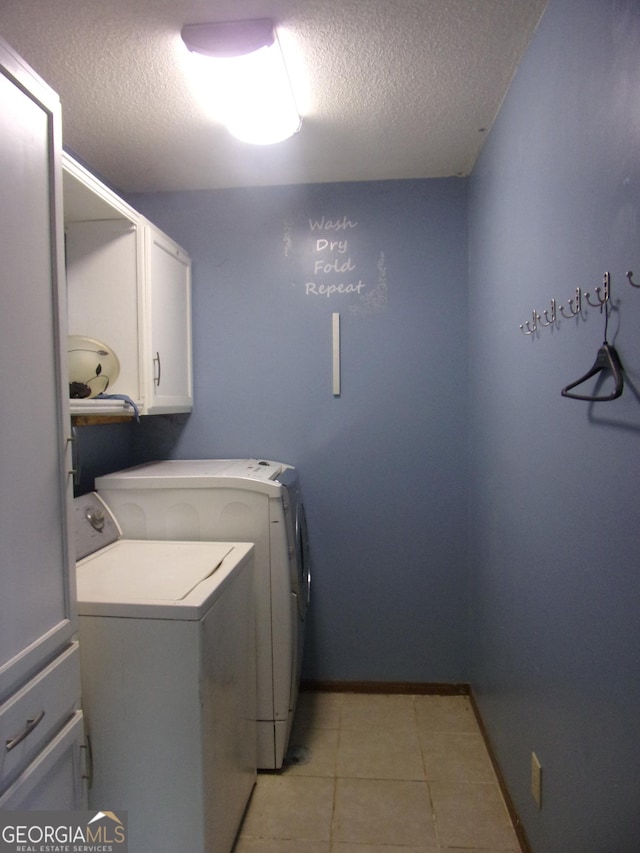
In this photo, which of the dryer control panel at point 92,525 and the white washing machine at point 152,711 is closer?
the white washing machine at point 152,711

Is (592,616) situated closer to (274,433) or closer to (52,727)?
(52,727)

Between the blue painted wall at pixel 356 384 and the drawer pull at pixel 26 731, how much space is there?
155 centimetres

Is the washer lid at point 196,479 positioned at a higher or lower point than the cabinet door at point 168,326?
lower

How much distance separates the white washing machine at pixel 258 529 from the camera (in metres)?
1.88

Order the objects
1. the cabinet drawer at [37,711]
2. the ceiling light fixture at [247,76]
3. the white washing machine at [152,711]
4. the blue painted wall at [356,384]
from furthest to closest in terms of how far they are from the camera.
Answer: the blue painted wall at [356,384] → the ceiling light fixture at [247,76] → the white washing machine at [152,711] → the cabinet drawer at [37,711]

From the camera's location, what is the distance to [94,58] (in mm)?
1513

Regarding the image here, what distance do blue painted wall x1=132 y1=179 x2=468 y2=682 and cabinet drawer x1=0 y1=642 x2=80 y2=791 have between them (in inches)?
56.1

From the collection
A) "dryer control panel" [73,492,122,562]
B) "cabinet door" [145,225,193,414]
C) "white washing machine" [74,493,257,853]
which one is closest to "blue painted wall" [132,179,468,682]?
"cabinet door" [145,225,193,414]

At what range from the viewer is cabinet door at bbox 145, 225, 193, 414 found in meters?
2.02

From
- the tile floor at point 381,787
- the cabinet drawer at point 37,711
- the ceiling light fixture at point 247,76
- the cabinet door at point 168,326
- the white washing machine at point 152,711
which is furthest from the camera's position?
the cabinet door at point 168,326

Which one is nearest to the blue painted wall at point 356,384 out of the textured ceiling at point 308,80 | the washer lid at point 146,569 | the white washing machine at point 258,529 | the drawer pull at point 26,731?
the textured ceiling at point 308,80

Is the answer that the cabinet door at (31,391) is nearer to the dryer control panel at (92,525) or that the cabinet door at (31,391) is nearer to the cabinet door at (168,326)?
the dryer control panel at (92,525)

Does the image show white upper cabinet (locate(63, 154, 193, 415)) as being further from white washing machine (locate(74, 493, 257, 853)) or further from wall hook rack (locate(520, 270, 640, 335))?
wall hook rack (locate(520, 270, 640, 335))

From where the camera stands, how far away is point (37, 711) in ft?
3.27
